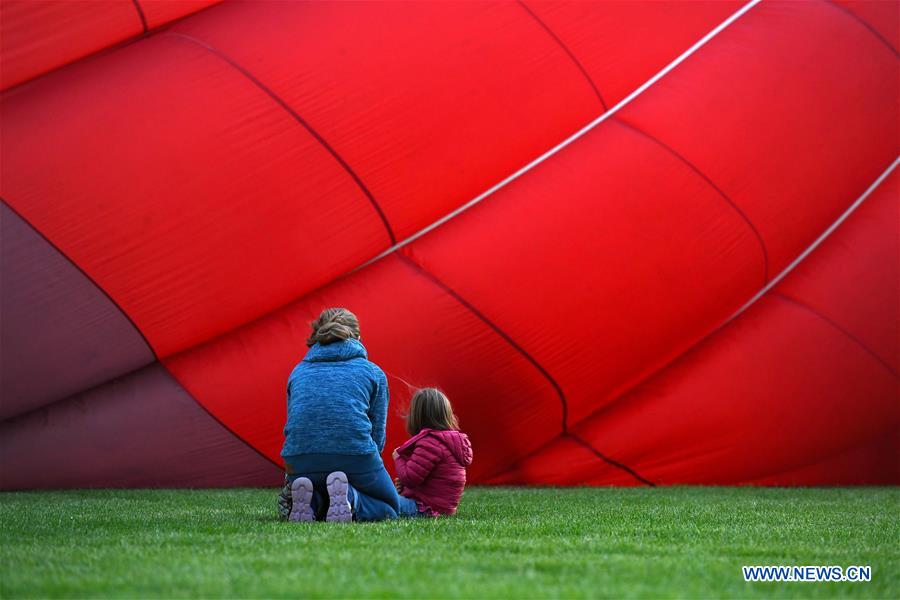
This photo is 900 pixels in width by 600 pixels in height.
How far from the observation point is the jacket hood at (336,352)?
4.55m

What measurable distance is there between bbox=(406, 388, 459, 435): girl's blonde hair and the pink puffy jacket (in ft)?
0.20

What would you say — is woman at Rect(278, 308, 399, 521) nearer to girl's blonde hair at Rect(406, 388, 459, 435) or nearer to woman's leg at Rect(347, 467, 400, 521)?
woman's leg at Rect(347, 467, 400, 521)

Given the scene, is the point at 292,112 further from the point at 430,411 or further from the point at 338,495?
the point at 338,495

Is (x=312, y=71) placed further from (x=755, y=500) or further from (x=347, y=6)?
(x=755, y=500)

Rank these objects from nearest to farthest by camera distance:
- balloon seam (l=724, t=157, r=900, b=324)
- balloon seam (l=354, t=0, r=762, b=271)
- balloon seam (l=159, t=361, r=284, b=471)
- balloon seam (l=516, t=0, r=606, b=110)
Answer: balloon seam (l=159, t=361, r=284, b=471)
balloon seam (l=354, t=0, r=762, b=271)
balloon seam (l=516, t=0, r=606, b=110)
balloon seam (l=724, t=157, r=900, b=324)

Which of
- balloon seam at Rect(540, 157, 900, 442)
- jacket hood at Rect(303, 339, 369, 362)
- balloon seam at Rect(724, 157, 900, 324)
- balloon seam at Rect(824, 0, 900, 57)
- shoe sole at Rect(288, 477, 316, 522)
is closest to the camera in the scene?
shoe sole at Rect(288, 477, 316, 522)

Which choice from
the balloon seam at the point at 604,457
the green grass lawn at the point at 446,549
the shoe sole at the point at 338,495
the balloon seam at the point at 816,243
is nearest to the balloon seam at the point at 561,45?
the balloon seam at the point at 816,243

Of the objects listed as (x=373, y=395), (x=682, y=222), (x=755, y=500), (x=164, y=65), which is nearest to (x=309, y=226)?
(x=164, y=65)

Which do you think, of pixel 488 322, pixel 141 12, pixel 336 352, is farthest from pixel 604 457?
pixel 141 12

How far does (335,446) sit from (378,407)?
0.28 m

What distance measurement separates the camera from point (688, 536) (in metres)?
3.98

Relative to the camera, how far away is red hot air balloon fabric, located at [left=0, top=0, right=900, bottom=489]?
5.76 m

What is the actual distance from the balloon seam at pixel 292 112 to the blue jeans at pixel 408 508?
1.80m

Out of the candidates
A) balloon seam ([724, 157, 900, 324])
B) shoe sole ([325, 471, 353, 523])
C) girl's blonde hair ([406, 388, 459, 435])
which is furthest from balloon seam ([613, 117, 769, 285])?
shoe sole ([325, 471, 353, 523])
